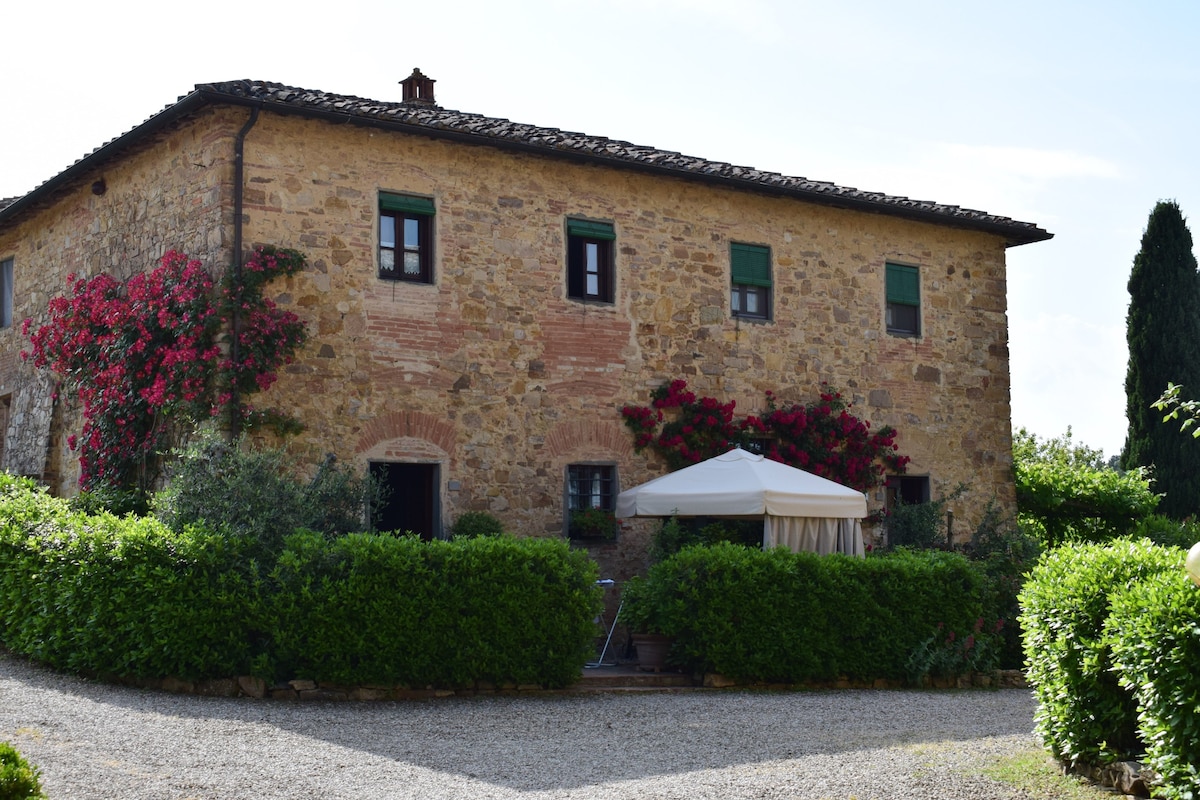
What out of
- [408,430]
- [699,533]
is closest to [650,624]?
[699,533]

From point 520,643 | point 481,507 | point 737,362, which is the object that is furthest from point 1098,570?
point 737,362

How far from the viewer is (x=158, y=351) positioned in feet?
42.9

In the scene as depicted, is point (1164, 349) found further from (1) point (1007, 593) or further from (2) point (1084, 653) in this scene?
(2) point (1084, 653)

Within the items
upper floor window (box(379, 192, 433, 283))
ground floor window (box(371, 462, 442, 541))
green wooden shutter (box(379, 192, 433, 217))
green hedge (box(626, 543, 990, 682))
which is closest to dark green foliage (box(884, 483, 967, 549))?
green hedge (box(626, 543, 990, 682))

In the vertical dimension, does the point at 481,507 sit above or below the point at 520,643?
above

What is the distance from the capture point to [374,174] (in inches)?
529

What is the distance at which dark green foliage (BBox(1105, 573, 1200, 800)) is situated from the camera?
247 inches

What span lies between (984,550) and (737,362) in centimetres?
349

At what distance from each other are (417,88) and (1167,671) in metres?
11.9

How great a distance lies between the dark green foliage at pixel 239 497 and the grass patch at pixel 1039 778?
5.61 meters

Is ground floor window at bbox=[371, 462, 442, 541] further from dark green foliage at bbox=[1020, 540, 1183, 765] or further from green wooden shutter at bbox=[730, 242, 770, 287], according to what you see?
dark green foliage at bbox=[1020, 540, 1183, 765]

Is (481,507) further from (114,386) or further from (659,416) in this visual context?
(114,386)

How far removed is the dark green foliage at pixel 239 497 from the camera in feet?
35.0

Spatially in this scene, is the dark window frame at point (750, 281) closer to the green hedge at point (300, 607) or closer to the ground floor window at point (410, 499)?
the ground floor window at point (410, 499)
